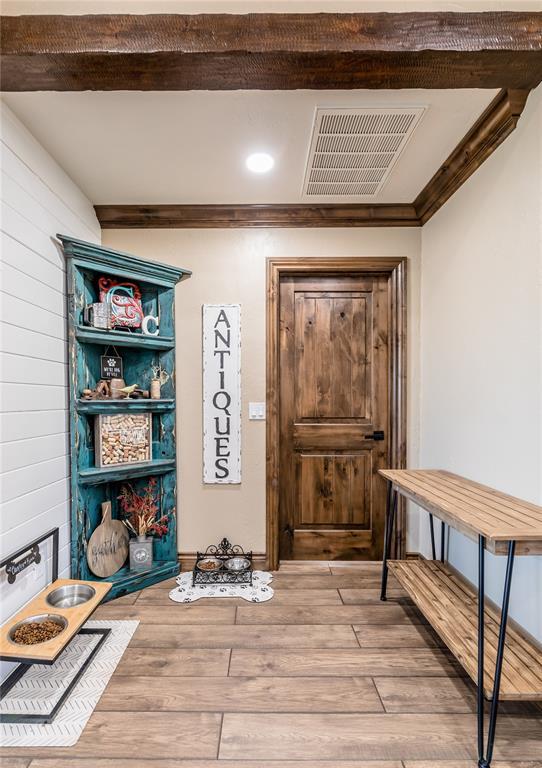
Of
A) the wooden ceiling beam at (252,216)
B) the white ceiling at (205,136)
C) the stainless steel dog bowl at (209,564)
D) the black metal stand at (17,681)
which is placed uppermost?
the white ceiling at (205,136)

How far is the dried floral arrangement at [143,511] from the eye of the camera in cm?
264

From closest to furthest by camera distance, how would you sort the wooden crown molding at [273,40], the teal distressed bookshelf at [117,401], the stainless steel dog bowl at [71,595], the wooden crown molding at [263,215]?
the wooden crown molding at [273,40]
the stainless steel dog bowl at [71,595]
the teal distressed bookshelf at [117,401]
the wooden crown molding at [263,215]

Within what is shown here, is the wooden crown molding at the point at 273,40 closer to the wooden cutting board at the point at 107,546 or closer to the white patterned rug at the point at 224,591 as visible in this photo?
the wooden cutting board at the point at 107,546

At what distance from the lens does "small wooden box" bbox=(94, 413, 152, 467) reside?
95.5 inches

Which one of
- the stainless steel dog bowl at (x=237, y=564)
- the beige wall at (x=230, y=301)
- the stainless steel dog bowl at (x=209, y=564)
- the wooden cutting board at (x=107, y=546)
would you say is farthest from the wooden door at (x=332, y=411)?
the wooden cutting board at (x=107, y=546)

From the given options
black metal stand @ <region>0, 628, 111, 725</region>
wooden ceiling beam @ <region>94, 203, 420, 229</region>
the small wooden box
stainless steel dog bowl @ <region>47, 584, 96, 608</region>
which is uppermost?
wooden ceiling beam @ <region>94, 203, 420, 229</region>

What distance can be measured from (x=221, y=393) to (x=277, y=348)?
0.51 m

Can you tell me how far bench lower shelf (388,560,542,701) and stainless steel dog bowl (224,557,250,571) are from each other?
97 centimetres

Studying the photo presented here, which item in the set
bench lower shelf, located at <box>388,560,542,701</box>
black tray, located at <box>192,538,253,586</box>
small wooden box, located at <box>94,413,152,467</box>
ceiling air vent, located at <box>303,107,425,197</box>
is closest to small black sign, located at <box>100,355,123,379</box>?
small wooden box, located at <box>94,413,152,467</box>

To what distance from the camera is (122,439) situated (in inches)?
99.8

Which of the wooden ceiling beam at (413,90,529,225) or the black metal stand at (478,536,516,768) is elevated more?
the wooden ceiling beam at (413,90,529,225)

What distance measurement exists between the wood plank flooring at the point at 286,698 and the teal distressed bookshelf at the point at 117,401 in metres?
0.43

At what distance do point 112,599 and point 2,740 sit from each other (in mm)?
933

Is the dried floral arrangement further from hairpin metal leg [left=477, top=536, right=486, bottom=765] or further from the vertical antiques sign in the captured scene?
hairpin metal leg [left=477, top=536, right=486, bottom=765]
